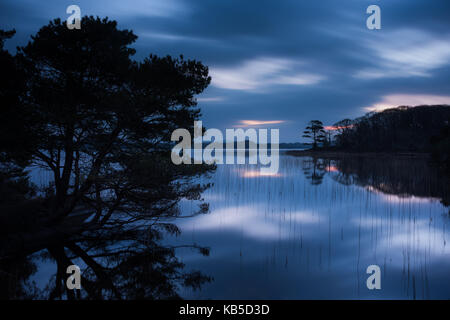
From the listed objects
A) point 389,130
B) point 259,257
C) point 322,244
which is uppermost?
point 389,130

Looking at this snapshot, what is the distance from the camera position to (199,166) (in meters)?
11.1

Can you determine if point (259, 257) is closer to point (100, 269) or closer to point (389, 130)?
point (100, 269)

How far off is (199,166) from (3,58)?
7.49m

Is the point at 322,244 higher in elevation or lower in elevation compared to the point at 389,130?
lower

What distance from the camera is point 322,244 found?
11.0 metres

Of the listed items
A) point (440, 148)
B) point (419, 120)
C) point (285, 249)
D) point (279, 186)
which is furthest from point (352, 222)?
point (419, 120)

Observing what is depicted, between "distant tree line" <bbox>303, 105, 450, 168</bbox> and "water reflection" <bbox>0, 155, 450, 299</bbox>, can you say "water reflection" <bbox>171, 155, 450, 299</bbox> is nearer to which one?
"water reflection" <bbox>0, 155, 450, 299</bbox>

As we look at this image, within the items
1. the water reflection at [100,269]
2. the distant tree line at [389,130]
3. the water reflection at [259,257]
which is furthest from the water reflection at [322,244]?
the distant tree line at [389,130]

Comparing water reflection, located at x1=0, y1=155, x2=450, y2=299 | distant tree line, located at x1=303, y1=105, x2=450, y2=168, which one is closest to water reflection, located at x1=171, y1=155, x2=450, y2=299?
water reflection, located at x1=0, y1=155, x2=450, y2=299

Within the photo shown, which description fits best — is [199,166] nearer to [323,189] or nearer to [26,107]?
[26,107]

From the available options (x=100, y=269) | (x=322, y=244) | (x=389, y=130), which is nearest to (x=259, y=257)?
(x=322, y=244)

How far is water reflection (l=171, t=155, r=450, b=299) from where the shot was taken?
293 inches

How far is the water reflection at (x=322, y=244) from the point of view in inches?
293

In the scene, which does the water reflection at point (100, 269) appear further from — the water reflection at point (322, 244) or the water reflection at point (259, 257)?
the water reflection at point (322, 244)
